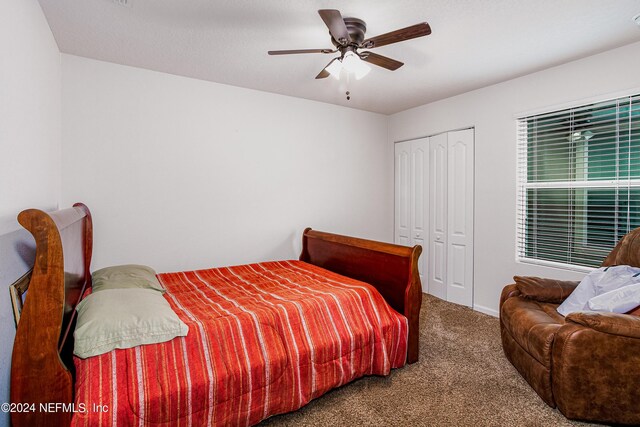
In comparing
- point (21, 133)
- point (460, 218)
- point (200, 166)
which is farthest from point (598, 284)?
point (21, 133)

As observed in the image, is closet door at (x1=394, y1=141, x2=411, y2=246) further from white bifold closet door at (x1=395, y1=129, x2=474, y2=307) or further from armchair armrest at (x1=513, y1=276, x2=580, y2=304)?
armchair armrest at (x1=513, y1=276, x2=580, y2=304)

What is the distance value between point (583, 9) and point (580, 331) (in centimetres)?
199

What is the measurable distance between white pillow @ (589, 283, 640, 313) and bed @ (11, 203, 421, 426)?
3.59 feet

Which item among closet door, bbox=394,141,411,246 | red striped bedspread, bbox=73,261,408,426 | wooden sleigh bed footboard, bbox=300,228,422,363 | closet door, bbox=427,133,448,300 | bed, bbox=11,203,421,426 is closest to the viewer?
bed, bbox=11,203,421,426

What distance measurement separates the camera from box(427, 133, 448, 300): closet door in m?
4.13

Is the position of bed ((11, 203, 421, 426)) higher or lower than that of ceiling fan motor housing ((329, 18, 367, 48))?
lower

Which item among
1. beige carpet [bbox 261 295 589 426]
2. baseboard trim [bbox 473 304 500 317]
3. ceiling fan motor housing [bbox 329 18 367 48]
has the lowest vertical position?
beige carpet [bbox 261 295 589 426]

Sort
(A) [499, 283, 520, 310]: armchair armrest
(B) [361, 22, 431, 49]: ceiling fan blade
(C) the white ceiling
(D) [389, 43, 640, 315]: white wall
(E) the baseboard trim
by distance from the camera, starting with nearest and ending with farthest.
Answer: (B) [361, 22, 431, 49]: ceiling fan blade < (C) the white ceiling < (A) [499, 283, 520, 310]: armchair armrest < (D) [389, 43, 640, 315]: white wall < (E) the baseboard trim

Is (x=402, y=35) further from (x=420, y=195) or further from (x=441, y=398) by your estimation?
(x=420, y=195)

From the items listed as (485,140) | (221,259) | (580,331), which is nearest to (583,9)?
(485,140)

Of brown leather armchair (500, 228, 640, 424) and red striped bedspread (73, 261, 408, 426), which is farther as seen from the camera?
brown leather armchair (500, 228, 640, 424)

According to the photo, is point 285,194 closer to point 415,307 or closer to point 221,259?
point 221,259

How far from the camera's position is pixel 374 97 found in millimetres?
4023

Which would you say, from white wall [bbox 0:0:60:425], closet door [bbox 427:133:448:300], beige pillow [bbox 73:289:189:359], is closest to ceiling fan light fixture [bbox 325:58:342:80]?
white wall [bbox 0:0:60:425]
